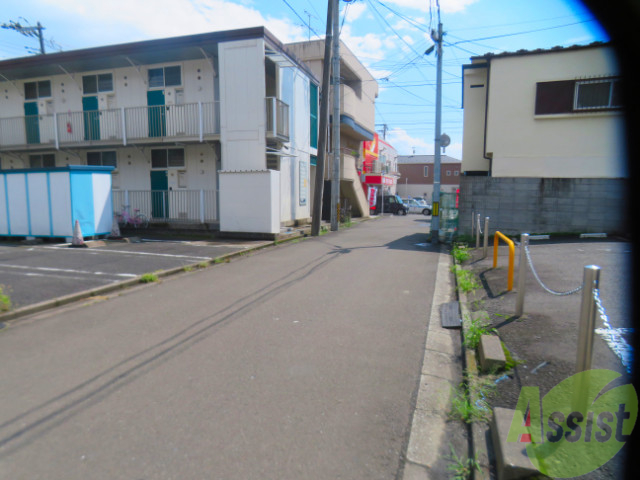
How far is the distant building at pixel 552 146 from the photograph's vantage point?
12.6 m

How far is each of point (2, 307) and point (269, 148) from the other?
10.6 meters

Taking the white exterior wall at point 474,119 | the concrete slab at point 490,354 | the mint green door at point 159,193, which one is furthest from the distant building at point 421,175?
the concrete slab at point 490,354

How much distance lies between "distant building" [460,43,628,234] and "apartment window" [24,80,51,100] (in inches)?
729

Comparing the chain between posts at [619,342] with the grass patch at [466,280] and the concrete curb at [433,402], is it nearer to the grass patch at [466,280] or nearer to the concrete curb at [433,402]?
the concrete curb at [433,402]

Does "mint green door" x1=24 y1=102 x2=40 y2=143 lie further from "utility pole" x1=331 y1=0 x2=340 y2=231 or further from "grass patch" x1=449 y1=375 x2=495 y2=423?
"grass patch" x1=449 y1=375 x2=495 y2=423

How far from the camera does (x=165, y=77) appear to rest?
16453 millimetres

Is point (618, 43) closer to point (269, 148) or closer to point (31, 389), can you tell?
point (31, 389)

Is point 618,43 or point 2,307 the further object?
point 2,307

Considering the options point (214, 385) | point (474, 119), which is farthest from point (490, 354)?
point (474, 119)

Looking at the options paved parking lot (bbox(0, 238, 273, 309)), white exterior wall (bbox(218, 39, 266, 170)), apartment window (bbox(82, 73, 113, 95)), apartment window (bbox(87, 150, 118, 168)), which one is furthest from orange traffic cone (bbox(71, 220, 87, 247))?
apartment window (bbox(82, 73, 113, 95))

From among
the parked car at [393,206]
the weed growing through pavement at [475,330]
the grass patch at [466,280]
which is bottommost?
the weed growing through pavement at [475,330]

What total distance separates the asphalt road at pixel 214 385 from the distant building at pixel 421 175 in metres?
56.0

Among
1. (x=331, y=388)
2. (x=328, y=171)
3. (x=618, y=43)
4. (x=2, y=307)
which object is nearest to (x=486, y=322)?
(x=331, y=388)

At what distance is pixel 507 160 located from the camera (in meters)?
14.0
